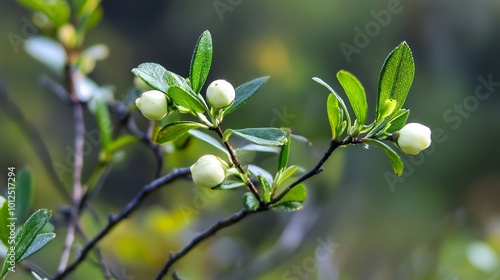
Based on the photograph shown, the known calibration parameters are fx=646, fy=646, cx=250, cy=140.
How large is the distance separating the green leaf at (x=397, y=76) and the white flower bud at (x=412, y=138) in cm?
1

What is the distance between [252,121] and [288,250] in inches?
14.2

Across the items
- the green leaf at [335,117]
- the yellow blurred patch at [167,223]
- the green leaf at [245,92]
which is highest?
the green leaf at [245,92]

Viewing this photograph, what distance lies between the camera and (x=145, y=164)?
1236mm

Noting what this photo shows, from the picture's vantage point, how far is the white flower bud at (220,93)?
1.09 ft

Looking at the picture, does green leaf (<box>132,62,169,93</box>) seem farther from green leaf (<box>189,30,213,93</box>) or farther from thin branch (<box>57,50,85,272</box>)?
thin branch (<box>57,50,85,272</box>)

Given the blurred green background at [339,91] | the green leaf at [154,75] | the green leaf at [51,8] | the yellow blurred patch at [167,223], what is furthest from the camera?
the blurred green background at [339,91]

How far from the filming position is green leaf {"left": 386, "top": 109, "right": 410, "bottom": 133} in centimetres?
33

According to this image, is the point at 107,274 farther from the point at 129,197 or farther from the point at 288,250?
the point at 129,197

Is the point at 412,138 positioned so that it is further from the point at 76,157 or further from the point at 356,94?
the point at 76,157

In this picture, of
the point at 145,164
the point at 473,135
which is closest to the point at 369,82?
the point at 473,135

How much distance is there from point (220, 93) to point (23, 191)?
0.28 metres
